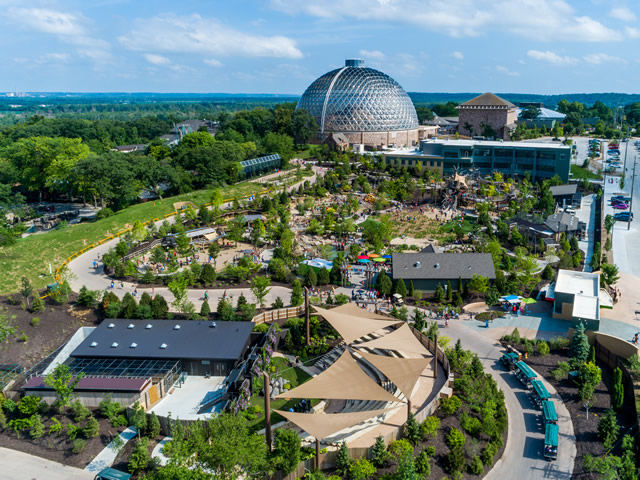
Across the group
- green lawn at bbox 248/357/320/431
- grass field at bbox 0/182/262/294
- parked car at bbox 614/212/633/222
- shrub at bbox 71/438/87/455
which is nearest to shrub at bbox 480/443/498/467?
green lawn at bbox 248/357/320/431

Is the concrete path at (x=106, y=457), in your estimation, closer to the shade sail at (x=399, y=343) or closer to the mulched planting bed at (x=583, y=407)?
the shade sail at (x=399, y=343)

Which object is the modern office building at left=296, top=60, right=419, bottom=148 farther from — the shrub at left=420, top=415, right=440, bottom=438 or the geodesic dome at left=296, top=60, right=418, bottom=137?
the shrub at left=420, top=415, right=440, bottom=438

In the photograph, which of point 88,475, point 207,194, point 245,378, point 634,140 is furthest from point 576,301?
point 634,140

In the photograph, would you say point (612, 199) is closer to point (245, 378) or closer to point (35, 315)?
point (245, 378)

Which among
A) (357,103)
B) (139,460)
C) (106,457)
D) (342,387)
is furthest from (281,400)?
(357,103)

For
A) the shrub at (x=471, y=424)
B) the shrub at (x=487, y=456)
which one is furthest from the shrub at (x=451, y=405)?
the shrub at (x=487, y=456)

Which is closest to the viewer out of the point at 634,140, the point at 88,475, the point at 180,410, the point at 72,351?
the point at 88,475

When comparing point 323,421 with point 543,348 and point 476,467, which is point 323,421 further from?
point 543,348
